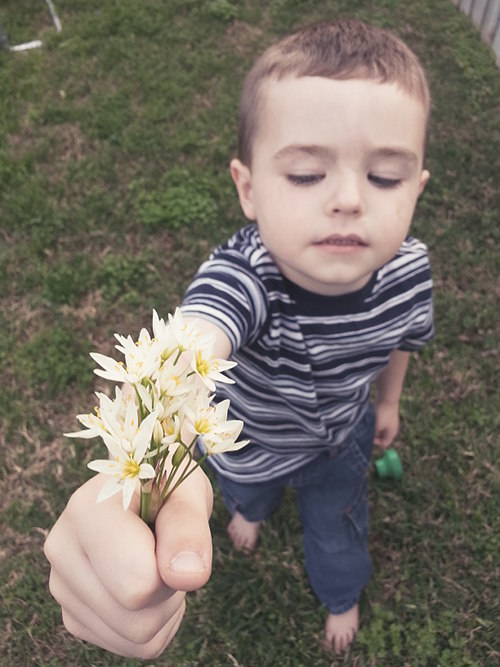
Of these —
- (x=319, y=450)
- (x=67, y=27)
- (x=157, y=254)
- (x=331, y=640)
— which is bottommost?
(x=331, y=640)

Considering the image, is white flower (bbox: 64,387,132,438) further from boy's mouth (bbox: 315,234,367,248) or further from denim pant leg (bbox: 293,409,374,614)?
denim pant leg (bbox: 293,409,374,614)

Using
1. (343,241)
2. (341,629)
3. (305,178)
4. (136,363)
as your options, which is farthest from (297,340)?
(341,629)

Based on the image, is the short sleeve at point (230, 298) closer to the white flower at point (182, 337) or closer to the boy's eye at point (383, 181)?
the boy's eye at point (383, 181)

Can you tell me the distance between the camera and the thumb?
0.84 metres

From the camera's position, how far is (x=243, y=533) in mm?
2734

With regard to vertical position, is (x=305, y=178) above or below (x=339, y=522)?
above

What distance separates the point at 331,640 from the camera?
2.51m

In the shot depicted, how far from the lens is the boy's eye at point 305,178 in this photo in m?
Result: 1.54

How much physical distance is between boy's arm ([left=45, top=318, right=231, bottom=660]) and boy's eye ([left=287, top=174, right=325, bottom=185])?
0.83 meters

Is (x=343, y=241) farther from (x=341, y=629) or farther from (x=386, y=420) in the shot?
(x=341, y=629)

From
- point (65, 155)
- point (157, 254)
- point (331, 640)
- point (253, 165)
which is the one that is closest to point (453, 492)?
point (331, 640)

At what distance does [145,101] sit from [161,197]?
1.07 meters

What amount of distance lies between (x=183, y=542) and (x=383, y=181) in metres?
1.07

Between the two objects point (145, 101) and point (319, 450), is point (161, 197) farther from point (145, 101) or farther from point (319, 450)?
point (319, 450)
